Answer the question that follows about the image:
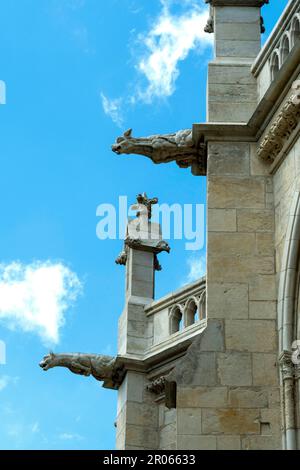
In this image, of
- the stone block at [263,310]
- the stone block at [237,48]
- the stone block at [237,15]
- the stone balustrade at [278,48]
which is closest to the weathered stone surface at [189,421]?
the stone block at [263,310]

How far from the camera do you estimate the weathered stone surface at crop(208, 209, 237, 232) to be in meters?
10.8

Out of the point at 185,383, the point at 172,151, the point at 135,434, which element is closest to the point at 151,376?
the point at 135,434

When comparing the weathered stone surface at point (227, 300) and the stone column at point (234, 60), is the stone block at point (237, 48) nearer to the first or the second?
the stone column at point (234, 60)

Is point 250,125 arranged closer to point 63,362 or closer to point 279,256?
point 279,256

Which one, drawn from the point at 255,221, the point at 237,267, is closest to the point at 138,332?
the point at 255,221

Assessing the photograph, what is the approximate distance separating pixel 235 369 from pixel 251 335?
0.35 m

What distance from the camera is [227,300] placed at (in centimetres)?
1048

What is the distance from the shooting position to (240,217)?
428 inches

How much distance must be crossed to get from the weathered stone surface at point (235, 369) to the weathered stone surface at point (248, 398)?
7 cm

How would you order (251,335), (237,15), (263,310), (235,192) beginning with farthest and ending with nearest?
(237,15), (235,192), (263,310), (251,335)

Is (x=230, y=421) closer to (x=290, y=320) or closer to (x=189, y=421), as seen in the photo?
(x=189, y=421)

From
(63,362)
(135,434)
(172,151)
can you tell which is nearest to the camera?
(172,151)
